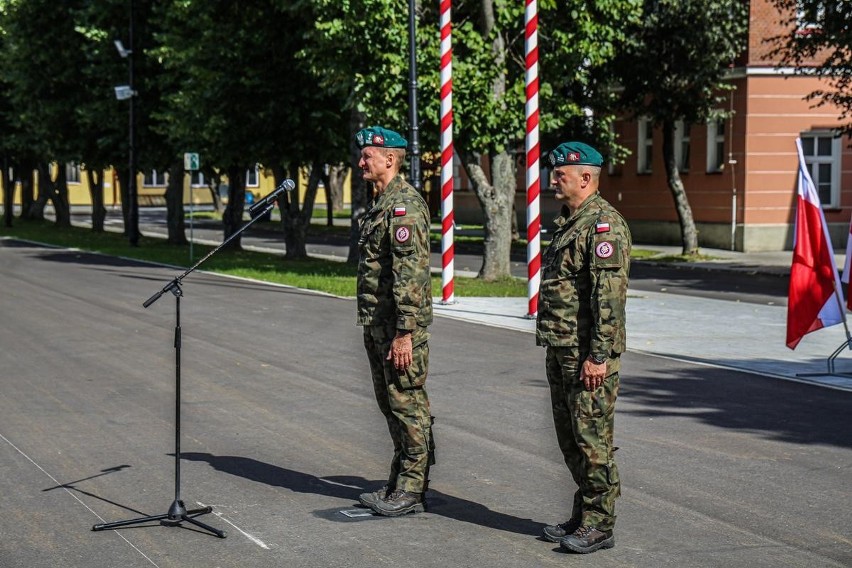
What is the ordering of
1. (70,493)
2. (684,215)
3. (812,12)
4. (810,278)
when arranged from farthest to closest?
(684,215) → (812,12) → (810,278) → (70,493)

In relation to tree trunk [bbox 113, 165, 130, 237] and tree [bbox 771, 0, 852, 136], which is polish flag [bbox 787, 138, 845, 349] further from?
tree trunk [bbox 113, 165, 130, 237]

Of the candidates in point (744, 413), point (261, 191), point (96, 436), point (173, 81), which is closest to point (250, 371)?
point (96, 436)

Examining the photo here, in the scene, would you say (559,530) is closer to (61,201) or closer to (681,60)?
(681,60)

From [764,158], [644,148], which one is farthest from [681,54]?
[644,148]

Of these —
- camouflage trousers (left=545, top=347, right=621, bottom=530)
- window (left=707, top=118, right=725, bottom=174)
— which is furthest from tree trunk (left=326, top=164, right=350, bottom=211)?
camouflage trousers (left=545, top=347, right=621, bottom=530)

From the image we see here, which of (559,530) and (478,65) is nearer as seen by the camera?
(559,530)

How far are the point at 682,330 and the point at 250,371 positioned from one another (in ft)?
21.3

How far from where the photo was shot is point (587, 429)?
632cm

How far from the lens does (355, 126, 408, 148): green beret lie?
6969 millimetres

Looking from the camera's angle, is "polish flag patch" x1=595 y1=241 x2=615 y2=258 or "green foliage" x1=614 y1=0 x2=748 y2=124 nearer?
"polish flag patch" x1=595 y1=241 x2=615 y2=258

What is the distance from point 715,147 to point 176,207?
16.2 metres

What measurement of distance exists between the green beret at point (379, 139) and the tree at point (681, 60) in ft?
85.0

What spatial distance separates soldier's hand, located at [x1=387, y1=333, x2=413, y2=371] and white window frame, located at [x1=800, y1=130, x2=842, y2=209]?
106ft

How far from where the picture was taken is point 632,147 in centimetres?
4269
